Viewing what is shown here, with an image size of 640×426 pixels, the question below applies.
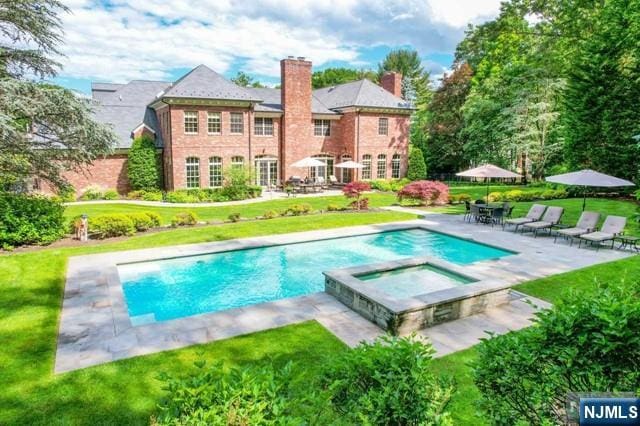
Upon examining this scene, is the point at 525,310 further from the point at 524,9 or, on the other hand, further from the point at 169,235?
the point at 524,9

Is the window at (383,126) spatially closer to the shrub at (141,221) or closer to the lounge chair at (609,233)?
the lounge chair at (609,233)

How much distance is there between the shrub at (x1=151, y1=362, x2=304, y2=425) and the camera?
2311 mm

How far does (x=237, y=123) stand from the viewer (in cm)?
2603

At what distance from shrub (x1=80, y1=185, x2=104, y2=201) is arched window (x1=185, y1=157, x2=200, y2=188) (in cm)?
508

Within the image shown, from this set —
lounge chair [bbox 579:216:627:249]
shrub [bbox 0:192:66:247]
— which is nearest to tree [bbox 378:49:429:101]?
lounge chair [bbox 579:216:627:249]

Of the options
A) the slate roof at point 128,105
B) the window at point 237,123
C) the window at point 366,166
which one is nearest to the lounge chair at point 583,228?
the window at point 366,166

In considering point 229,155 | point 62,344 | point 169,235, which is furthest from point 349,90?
point 62,344

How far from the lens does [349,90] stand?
104ft

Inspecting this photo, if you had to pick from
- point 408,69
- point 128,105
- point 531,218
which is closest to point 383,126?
point 531,218

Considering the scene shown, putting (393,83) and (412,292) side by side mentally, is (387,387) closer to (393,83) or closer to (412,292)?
(412,292)

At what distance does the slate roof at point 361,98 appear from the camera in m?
30.0

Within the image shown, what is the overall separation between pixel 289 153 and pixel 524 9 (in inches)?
692

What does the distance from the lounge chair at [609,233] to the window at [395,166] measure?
19.4 metres

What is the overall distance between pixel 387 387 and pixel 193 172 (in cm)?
2410
